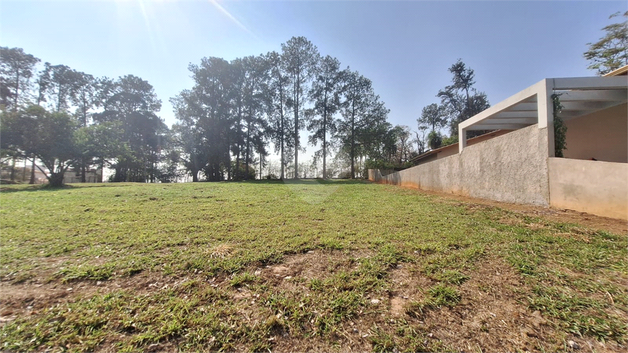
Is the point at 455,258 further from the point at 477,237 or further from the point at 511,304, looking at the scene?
the point at 477,237

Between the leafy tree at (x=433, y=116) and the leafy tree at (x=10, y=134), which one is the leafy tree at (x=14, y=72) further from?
the leafy tree at (x=433, y=116)

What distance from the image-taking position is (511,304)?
1.61 m

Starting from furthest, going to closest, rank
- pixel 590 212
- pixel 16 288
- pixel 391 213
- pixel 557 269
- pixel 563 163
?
pixel 391 213, pixel 563 163, pixel 590 212, pixel 557 269, pixel 16 288

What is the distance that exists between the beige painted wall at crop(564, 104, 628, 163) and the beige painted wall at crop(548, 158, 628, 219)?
11.2 ft

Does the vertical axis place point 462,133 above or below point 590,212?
above

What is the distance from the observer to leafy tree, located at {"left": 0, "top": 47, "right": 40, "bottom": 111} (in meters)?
19.5

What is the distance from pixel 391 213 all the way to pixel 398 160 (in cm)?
2611

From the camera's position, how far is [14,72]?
66.9 ft

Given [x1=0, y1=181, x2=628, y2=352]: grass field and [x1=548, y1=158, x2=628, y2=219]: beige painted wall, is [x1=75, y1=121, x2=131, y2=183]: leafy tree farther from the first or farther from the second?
[x1=548, y1=158, x2=628, y2=219]: beige painted wall

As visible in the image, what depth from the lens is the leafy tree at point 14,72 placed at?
19500 mm

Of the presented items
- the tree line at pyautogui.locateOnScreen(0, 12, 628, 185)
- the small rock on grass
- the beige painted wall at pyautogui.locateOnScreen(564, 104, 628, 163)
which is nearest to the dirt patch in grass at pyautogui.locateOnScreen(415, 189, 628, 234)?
the small rock on grass

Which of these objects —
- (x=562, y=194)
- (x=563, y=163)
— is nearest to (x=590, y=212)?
(x=562, y=194)

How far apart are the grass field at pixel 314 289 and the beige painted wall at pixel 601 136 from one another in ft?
16.7

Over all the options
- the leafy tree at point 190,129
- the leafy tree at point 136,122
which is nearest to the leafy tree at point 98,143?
the leafy tree at point 190,129
